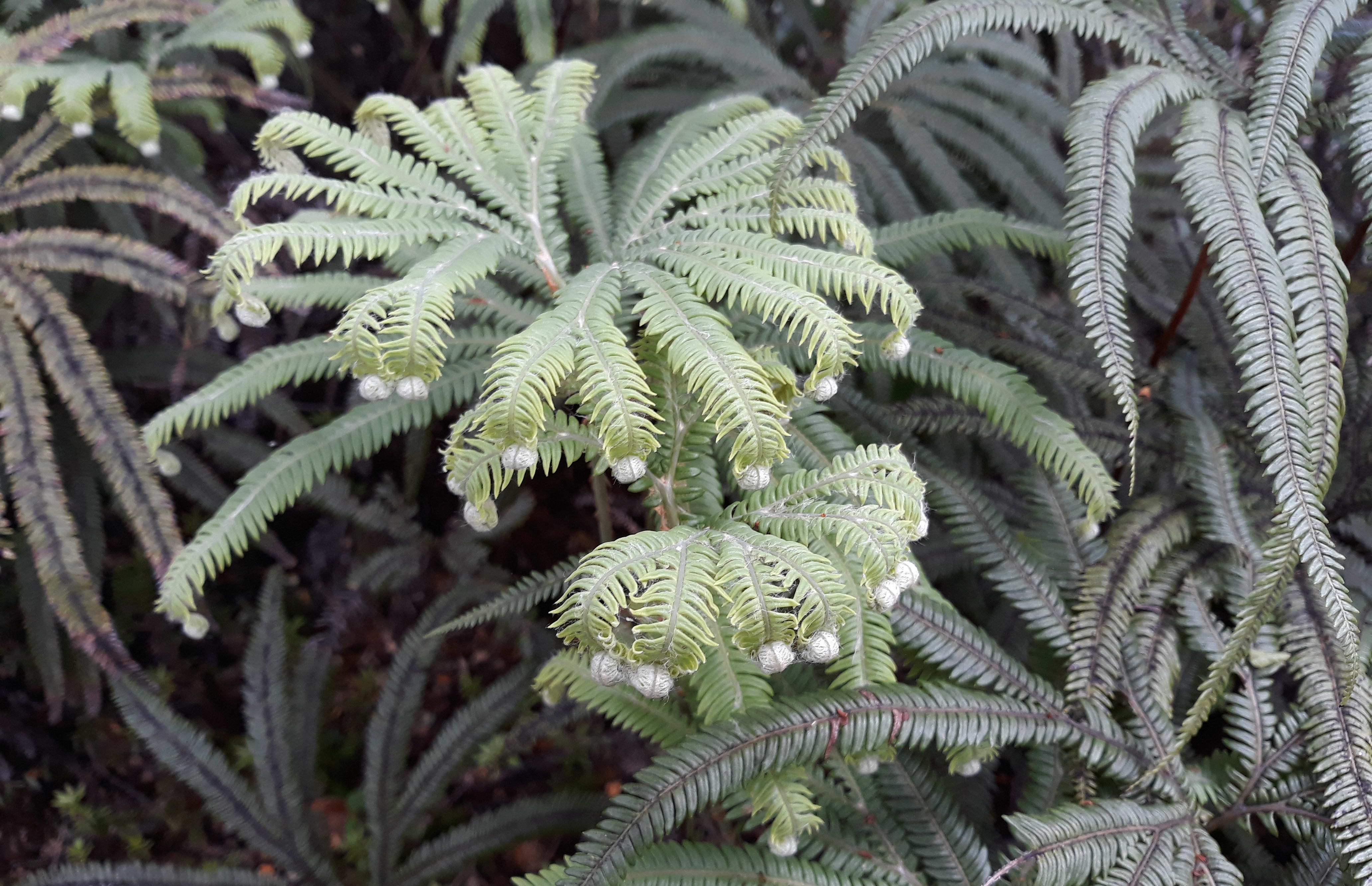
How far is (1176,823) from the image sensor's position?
5.15 ft

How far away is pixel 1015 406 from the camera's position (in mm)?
1721

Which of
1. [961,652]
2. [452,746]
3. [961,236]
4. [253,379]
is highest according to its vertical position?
[961,236]

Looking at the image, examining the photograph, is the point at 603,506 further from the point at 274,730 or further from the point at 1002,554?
the point at 274,730

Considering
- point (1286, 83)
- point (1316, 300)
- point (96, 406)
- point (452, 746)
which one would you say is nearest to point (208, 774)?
point (452, 746)

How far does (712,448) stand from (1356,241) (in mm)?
1665

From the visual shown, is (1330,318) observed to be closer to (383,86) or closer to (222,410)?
(222,410)

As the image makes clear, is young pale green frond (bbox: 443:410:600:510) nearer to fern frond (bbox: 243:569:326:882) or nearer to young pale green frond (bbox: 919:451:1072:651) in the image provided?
young pale green frond (bbox: 919:451:1072:651)

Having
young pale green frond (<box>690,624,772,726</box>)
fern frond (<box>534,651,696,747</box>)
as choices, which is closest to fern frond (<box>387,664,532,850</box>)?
fern frond (<box>534,651,696,747</box>)

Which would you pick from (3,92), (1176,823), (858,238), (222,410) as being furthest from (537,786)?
(3,92)

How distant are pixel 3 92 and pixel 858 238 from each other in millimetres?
2051

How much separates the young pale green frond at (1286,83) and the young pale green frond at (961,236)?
398 millimetres

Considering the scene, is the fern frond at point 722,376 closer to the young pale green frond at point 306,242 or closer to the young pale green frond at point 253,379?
the young pale green frond at point 306,242

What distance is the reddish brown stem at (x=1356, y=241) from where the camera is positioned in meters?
1.88

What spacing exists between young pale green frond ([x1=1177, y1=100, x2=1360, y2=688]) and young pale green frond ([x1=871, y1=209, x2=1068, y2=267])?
1.11ft
